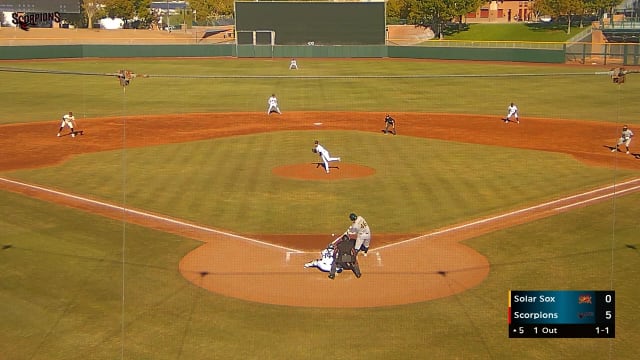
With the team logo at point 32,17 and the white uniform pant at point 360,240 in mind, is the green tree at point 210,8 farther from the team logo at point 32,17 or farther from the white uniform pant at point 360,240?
the white uniform pant at point 360,240

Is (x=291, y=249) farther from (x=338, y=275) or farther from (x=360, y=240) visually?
(x=360, y=240)

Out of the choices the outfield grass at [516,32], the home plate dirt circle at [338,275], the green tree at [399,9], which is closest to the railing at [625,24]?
the outfield grass at [516,32]

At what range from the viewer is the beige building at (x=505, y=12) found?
149m

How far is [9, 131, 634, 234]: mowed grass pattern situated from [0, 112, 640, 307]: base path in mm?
876

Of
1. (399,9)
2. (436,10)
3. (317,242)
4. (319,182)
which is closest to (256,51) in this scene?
(436,10)

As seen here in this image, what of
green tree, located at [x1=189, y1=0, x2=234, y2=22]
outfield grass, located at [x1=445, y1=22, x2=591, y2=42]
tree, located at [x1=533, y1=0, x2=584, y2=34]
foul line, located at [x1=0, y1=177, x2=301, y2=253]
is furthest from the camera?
green tree, located at [x1=189, y1=0, x2=234, y2=22]

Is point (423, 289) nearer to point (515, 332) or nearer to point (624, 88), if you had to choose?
point (515, 332)

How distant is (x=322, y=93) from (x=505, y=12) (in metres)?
106

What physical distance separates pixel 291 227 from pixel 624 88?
154ft
